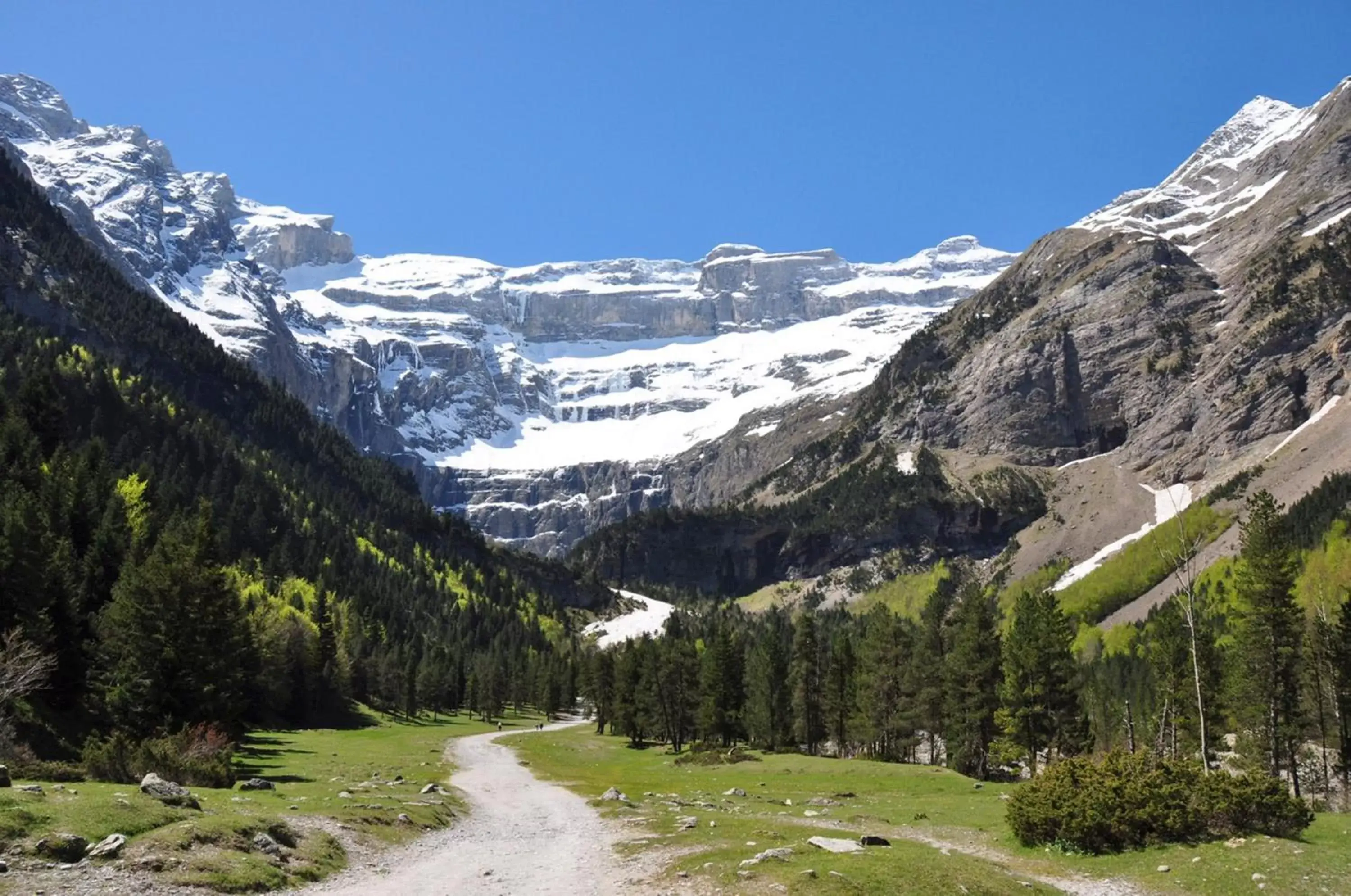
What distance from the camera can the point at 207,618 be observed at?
163 ft

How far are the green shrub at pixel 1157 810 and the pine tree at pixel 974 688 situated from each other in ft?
119

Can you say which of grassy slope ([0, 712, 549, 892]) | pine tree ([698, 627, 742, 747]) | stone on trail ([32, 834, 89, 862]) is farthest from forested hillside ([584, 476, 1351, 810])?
stone on trail ([32, 834, 89, 862])

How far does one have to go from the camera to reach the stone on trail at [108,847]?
20.0 meters

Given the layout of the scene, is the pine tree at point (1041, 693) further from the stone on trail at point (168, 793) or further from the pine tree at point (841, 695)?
the stone on trail at point (168, 793)

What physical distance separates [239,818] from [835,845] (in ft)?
55.7

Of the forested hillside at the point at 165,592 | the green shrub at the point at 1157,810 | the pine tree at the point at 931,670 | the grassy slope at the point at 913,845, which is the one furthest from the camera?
the pine tree at the point at 931,670

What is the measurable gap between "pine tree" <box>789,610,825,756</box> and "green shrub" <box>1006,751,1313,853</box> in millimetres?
56123

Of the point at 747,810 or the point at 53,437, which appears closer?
the point at 747,810

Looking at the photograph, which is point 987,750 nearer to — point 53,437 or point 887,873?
point 887,873

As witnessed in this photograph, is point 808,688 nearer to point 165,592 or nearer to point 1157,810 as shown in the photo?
point 165,592

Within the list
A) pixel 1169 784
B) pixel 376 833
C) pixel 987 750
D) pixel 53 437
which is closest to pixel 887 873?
pixel 1169 784

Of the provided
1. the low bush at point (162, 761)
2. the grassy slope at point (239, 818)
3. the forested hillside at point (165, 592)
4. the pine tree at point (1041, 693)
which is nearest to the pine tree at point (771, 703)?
the pine tree at point (1041, 693)

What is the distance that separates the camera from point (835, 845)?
89.0 ft

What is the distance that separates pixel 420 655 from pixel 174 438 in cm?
6657
